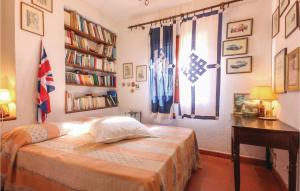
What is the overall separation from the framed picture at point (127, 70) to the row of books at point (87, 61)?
28 cm

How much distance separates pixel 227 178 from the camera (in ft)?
7.36

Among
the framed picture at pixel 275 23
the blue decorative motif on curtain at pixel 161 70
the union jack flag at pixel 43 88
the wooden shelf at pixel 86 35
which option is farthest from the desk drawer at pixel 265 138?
the wooden shelf at pixel 86 35

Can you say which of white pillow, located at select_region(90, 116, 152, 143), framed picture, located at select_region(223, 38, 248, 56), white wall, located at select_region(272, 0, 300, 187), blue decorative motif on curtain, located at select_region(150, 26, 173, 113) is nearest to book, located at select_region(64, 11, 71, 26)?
blue decorative motif on curtain, located at select_region(150, 26, 173, 113)

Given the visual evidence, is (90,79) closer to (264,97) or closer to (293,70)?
(264,97)

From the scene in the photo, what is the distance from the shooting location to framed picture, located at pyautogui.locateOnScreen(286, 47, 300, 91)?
5.03ft

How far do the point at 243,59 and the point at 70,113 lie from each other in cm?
300

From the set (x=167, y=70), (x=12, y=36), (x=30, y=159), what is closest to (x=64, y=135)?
(x=30, y=159)

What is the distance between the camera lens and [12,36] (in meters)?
2.13

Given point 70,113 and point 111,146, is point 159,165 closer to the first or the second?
point 111,146

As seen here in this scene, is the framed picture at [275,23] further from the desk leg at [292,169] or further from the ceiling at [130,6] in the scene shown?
the desk leg at [292,169]

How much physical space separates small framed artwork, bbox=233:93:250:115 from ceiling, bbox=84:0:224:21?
164cm

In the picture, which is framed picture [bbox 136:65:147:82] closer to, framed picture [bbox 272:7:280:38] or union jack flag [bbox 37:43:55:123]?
→ union jack flag [bbox 37:43:55:123]

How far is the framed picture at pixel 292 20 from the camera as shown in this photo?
1575mm

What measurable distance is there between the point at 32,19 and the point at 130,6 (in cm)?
172
